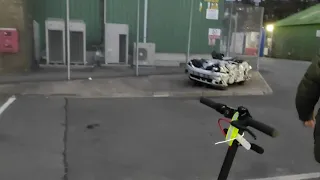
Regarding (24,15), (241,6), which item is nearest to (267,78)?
(241,6)

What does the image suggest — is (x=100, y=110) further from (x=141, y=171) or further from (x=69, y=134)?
(x=141, y=171)

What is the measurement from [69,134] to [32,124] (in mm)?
849

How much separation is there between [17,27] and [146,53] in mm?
4316

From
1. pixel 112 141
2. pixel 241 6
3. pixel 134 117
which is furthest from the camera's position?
pixel 241 6

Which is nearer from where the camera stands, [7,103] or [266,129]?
[266,129]

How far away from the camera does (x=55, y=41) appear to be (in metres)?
11.0

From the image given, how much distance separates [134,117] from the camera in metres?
6.54

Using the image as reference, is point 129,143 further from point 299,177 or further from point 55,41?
point 55,41

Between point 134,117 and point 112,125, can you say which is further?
point 134,117

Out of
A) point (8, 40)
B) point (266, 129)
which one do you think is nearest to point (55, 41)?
point (8, 40)

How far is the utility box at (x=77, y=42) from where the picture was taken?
11.0 meters

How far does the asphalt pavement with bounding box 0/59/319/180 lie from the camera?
4.18 m

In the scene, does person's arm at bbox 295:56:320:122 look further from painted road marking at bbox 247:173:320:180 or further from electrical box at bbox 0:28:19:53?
electrical box at bbox 0:28:19:53

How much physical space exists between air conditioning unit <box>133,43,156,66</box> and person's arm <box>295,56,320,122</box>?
9.37 meters
